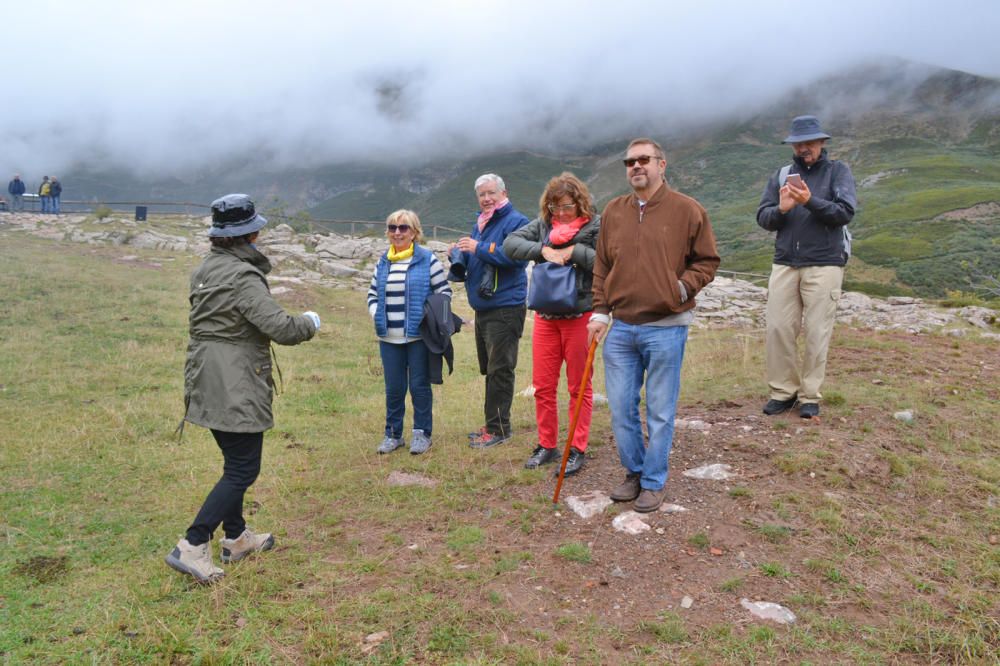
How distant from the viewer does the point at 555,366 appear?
5.77m

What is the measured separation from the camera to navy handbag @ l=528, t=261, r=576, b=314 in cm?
532

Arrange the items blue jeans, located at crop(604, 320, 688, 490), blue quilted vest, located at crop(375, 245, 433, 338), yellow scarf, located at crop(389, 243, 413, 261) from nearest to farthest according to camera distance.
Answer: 1. blue jeans, located at crop(604, 320, 688, 490)
2. blue quilted vest, located at crop(375, 245, 433, 338)
3. yellow scarf, located at crop(389, 243, 413, 261)

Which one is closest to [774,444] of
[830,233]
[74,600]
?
[830,233]

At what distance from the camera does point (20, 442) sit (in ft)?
22.6

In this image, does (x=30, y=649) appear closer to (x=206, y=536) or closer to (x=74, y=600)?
(x=74, y=600)

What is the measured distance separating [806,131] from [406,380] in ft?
15.0

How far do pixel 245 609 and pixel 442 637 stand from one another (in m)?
1.22

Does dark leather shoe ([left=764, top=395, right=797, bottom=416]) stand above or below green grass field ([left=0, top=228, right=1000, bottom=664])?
above

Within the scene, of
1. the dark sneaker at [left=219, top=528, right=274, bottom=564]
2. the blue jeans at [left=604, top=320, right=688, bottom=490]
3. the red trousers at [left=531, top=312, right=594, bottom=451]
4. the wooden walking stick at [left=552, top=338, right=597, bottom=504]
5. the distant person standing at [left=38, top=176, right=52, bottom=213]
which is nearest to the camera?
the dark sneaker at [left=219, top=528, right=274, bottom=564]

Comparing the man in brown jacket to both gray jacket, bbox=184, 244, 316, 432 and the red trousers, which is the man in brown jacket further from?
gray jacket, bbox=184, 244, 316, 432

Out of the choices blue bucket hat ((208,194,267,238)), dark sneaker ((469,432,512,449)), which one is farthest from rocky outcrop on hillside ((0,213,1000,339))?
blue bucket hat ((208,194,267,238))

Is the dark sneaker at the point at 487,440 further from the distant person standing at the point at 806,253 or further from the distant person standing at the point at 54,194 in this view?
the distant person standing at the point at 54,194

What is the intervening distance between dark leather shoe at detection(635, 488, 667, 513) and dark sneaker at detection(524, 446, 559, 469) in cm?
125

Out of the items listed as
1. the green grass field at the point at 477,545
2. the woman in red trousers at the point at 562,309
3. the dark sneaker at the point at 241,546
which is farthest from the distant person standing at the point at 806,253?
the dark sneaker at the point at 241,546
